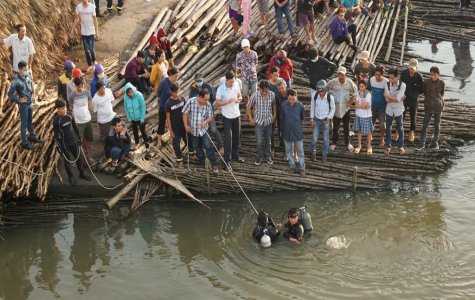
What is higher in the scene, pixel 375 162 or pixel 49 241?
pixel 375 162

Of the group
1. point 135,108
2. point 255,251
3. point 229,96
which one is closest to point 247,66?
point 229,96

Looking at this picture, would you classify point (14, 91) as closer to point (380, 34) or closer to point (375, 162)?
point (375, 162)

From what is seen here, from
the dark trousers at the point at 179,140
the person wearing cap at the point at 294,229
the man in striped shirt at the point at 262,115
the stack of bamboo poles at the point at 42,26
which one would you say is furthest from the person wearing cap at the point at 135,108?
the person wearing cap at the point at 294,229

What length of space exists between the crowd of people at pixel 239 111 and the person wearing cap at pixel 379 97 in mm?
20

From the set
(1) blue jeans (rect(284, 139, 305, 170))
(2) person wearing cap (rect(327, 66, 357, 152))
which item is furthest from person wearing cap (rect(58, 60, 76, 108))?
(2) person wearing cap (rect(327, 66, 357, 152))

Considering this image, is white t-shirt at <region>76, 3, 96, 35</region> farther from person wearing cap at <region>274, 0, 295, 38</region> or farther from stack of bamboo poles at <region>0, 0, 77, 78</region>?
person wearing cap at <region>274, 0, 295, 38</region>

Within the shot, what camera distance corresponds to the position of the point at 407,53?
1952 cm

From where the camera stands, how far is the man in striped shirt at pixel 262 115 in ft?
42.1

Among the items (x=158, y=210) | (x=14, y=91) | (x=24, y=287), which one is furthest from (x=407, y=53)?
(x=24, y=287)

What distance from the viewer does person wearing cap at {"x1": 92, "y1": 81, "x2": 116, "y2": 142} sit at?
13062 millimetres

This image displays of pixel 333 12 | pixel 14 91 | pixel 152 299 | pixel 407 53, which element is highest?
pixel 333 12

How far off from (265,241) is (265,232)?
0.15 m

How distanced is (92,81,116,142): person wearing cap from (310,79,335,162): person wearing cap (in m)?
4.00

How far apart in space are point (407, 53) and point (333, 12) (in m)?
2.47
